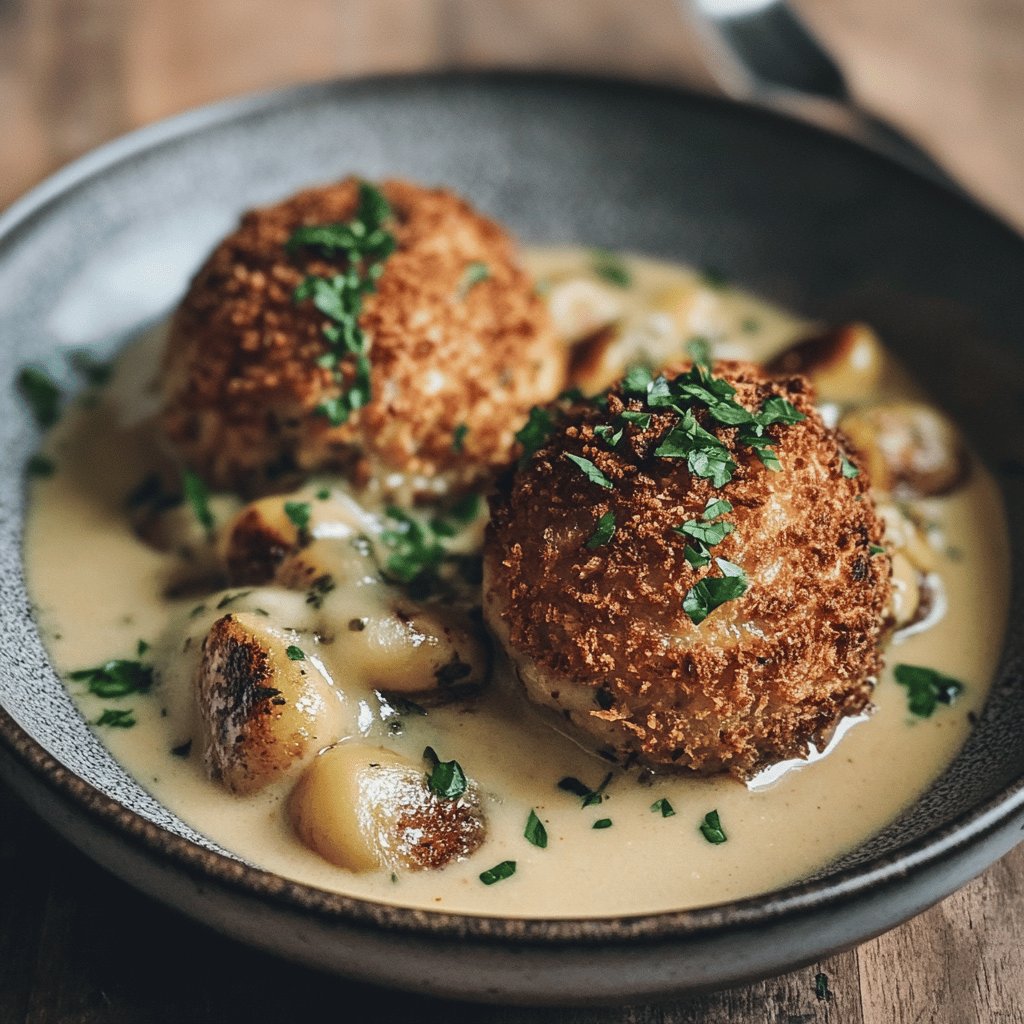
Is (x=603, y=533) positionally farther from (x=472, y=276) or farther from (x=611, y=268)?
(x=611, y=268)

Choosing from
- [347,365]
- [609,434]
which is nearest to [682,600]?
[609,434]

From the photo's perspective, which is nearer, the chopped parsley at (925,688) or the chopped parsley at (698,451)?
the chopped parsley at (698,451)

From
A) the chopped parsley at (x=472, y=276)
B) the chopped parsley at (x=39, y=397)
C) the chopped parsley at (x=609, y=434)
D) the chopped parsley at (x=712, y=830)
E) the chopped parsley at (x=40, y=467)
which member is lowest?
the chopped parsley at (x=712, y=830)

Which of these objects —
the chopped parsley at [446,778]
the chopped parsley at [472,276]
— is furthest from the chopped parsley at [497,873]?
the chopped parsley at [472,276]

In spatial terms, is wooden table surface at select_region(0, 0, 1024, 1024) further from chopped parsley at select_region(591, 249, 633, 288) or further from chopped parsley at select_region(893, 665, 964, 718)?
chopped parsley at select_region(591, 249, 633, 288)

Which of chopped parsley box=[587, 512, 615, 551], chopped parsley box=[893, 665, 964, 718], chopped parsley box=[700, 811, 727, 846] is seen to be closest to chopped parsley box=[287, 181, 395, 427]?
chopped parsley box=[587, 512, 615, 551]

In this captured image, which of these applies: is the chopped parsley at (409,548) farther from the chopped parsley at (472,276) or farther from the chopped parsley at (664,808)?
the chopped parsley at (664,808)
